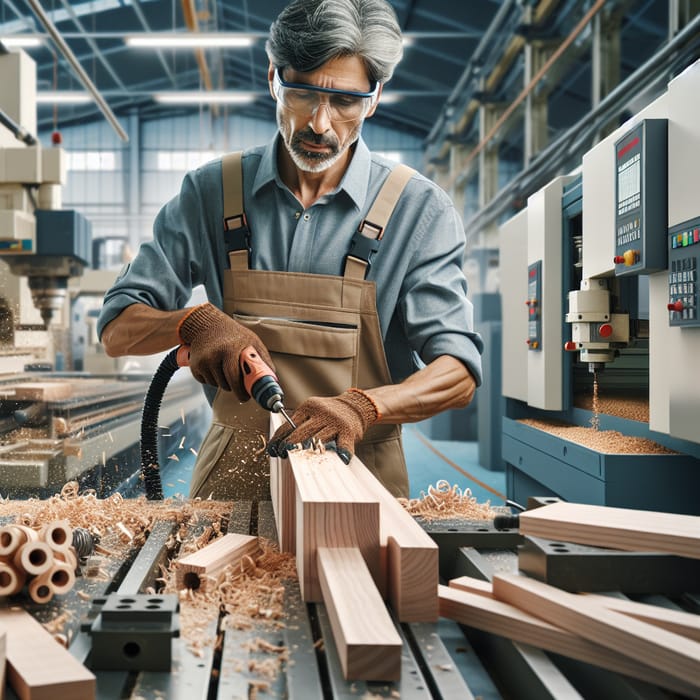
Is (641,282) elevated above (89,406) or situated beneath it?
elevated above

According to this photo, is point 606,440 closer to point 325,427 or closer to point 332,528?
point 325,427

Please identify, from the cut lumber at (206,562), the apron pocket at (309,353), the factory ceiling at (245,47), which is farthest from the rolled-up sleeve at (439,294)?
the factory ceiling at (245,47)

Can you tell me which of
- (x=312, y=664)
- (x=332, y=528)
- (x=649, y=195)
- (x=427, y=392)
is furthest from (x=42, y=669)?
(x=649, y=195)

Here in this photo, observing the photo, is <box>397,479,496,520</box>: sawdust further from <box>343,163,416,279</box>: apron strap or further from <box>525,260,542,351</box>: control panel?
<box>525,260,542,351</box>: control panel

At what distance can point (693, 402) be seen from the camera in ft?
5.71

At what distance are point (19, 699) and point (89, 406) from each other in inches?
119

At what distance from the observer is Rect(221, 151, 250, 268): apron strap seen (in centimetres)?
156

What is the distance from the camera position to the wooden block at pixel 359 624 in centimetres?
64

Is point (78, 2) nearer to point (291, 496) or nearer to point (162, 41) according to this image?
point (162, 41)

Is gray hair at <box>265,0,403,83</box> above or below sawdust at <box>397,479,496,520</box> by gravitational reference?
above

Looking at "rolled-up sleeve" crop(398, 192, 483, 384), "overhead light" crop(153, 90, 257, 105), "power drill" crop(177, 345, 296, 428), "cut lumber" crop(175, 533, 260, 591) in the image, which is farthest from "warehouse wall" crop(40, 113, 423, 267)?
"cut lumber" crop(175, 533, 260, 591)

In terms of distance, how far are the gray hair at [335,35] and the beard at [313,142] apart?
0.37ft

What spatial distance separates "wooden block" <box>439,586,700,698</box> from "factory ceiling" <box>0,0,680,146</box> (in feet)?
12.0

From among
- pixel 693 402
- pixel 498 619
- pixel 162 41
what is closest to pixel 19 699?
pixel 498 619
